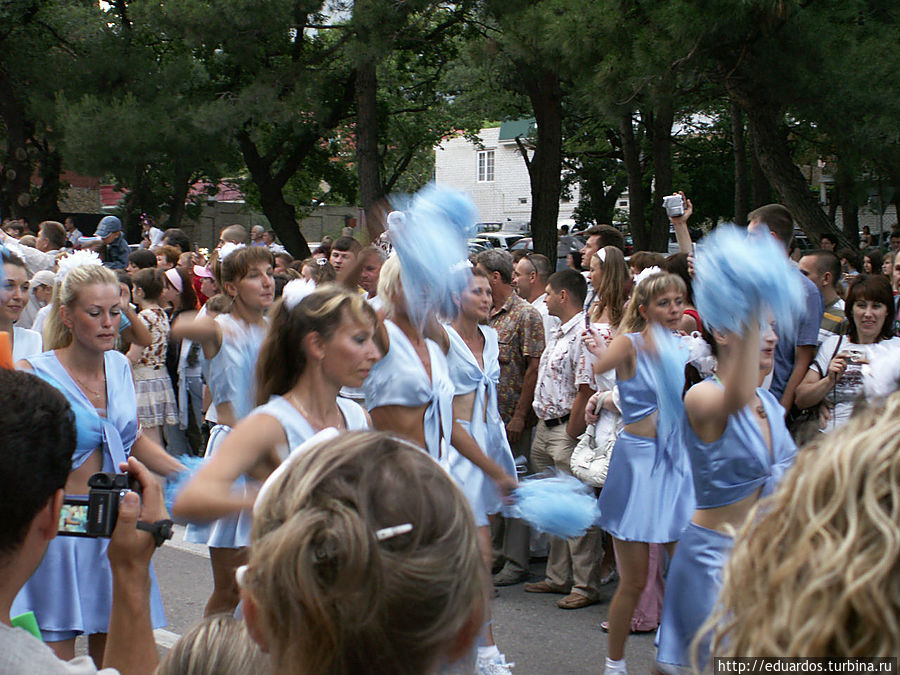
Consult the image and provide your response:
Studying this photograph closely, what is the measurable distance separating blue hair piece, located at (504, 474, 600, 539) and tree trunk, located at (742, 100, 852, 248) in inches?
329

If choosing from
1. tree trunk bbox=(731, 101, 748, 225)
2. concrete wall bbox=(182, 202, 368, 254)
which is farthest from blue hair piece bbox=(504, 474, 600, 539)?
concrete wall bbox=(182, 202, 368, 254)

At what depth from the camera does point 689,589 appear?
136 inches

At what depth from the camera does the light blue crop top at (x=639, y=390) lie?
464 cm

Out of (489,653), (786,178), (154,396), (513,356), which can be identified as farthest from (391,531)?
(786,178)

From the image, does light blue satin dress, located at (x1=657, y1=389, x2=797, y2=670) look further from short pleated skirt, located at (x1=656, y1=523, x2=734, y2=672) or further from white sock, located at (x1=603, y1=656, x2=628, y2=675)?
white sock, located at (x1=603, y1=656, x2=628, y2=675)

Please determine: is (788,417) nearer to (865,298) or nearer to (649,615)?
(865,298)

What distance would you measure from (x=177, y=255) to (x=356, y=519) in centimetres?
955

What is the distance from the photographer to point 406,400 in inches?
159

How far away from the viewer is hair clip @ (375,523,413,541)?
1311mm

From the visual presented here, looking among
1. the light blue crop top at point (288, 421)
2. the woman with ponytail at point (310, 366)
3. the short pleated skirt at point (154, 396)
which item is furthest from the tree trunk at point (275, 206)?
the light blue crop top at point (288, 421)

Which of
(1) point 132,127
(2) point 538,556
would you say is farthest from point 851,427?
(1) point 132,127

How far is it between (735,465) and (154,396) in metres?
5.47

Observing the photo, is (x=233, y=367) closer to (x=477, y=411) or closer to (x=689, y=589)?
(x=477, y=411)

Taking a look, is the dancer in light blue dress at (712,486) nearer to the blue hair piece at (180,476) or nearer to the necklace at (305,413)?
the necklace at (305,413)
